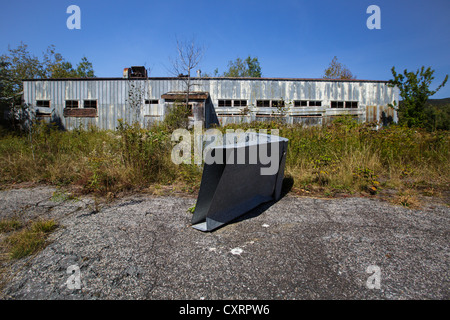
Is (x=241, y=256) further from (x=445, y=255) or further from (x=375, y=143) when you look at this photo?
(x=375, y=143)

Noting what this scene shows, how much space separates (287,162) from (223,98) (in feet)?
34.9

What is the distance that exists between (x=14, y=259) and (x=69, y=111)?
15.7 m

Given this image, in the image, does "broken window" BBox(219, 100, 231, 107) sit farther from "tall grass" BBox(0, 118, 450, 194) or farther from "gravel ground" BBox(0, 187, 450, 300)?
"gravel ground" BBox(0, 187, 450, 300)

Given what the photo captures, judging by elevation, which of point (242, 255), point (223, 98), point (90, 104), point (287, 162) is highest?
point (223, 98)

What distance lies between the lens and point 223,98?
47.6ft

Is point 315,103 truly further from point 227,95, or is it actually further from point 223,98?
point 223,98

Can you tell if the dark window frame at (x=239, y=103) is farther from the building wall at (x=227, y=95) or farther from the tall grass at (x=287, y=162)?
the tall grass at (x=287, y=162)

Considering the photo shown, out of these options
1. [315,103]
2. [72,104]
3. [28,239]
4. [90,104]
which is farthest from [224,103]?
[28,239]

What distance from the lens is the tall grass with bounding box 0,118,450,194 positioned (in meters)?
4.00

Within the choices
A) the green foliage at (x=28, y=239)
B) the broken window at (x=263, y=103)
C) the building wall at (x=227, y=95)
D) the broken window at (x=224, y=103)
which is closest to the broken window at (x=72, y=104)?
the building wall at (x=227, y=95)

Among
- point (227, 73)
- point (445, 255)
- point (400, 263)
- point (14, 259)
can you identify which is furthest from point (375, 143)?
point (227, 73)

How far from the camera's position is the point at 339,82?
14789 mm

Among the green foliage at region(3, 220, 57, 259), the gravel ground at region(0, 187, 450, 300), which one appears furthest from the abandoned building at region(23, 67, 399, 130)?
the green foliage at region(3, 220, 57, 259)

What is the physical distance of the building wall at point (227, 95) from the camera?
14375 mm
